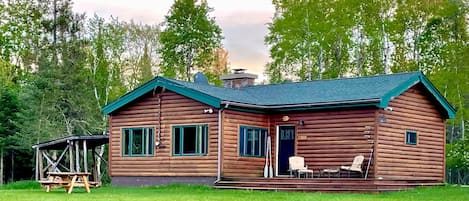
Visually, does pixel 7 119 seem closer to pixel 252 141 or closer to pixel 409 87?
pixel 252 141

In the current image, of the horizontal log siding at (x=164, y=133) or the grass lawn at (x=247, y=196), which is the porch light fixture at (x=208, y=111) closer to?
the horizontal log siding at (x=164, y=133)

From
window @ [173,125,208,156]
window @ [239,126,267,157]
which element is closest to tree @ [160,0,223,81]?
window @ [173,125,208,156]

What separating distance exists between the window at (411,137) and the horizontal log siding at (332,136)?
73.6 inches

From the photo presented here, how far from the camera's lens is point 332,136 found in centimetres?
2144

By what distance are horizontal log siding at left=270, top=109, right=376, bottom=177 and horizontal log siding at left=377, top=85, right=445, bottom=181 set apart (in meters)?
0.45

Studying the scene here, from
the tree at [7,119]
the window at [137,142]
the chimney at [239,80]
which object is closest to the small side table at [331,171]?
the window at [137,142]

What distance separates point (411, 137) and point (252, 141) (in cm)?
474

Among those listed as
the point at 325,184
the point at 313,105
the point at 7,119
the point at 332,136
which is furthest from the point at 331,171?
the point at 7,119

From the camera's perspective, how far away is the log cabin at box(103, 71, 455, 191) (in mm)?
20875

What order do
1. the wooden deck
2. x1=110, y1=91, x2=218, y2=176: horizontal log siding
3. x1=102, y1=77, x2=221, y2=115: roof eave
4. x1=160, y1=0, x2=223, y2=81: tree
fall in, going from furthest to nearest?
x1=160, y1=0, x2=223, y2=81: tree
x1=110, y1=91, x2=218, y2=176: horizontal log siding
x1=102, y1=77, x2=221, y2=115: roof eave
the wooden deck

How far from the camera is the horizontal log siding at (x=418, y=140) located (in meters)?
21.0

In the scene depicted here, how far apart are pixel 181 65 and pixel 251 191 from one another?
20.4m

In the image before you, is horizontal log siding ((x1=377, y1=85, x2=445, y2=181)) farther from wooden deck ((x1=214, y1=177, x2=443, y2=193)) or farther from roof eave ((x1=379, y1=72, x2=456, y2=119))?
wooden deck ((x1=214, y1=177, x2=443, y2=193))

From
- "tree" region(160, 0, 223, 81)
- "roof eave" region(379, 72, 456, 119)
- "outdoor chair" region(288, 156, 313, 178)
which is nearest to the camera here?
"roof eave" region(379, 72, 456, 119)
